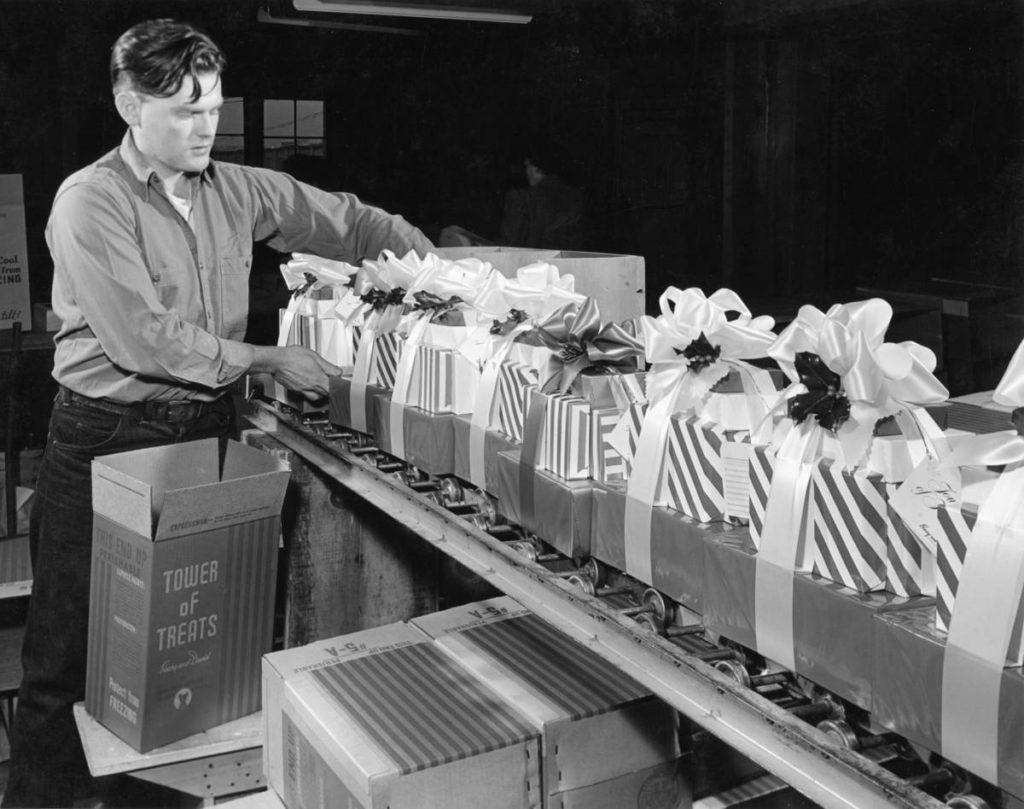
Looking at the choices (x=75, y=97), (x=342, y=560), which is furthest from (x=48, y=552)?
(x=75, y=97)

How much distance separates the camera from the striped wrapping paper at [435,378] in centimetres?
224

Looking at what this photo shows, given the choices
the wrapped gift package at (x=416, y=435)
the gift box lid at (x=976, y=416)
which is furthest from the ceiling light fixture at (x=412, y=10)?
the gift box lid at (x=976, y=416)

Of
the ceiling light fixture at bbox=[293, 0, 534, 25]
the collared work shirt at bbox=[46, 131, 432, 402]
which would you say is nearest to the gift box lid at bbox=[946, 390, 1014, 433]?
the collared work shirt at bbox=[46, 131, 432, 402]

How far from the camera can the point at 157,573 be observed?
2.61 metres

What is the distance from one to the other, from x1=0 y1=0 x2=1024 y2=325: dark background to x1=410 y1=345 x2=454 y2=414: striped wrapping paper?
2800 millimetres

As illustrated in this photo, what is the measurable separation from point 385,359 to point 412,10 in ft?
9.00

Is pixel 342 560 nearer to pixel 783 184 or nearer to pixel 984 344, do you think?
pixel 984 344

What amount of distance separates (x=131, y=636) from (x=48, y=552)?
20.0 inches

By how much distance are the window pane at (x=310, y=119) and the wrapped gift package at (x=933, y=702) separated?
412 cm

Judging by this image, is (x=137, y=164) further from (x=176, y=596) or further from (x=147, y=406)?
(x=176, y=596)

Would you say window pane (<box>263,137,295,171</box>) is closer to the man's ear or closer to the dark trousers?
the man's ear

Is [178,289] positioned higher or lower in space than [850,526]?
higher

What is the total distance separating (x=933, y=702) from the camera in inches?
44.4

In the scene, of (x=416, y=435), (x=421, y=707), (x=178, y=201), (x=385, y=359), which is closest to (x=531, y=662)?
(x=421, y=707)
